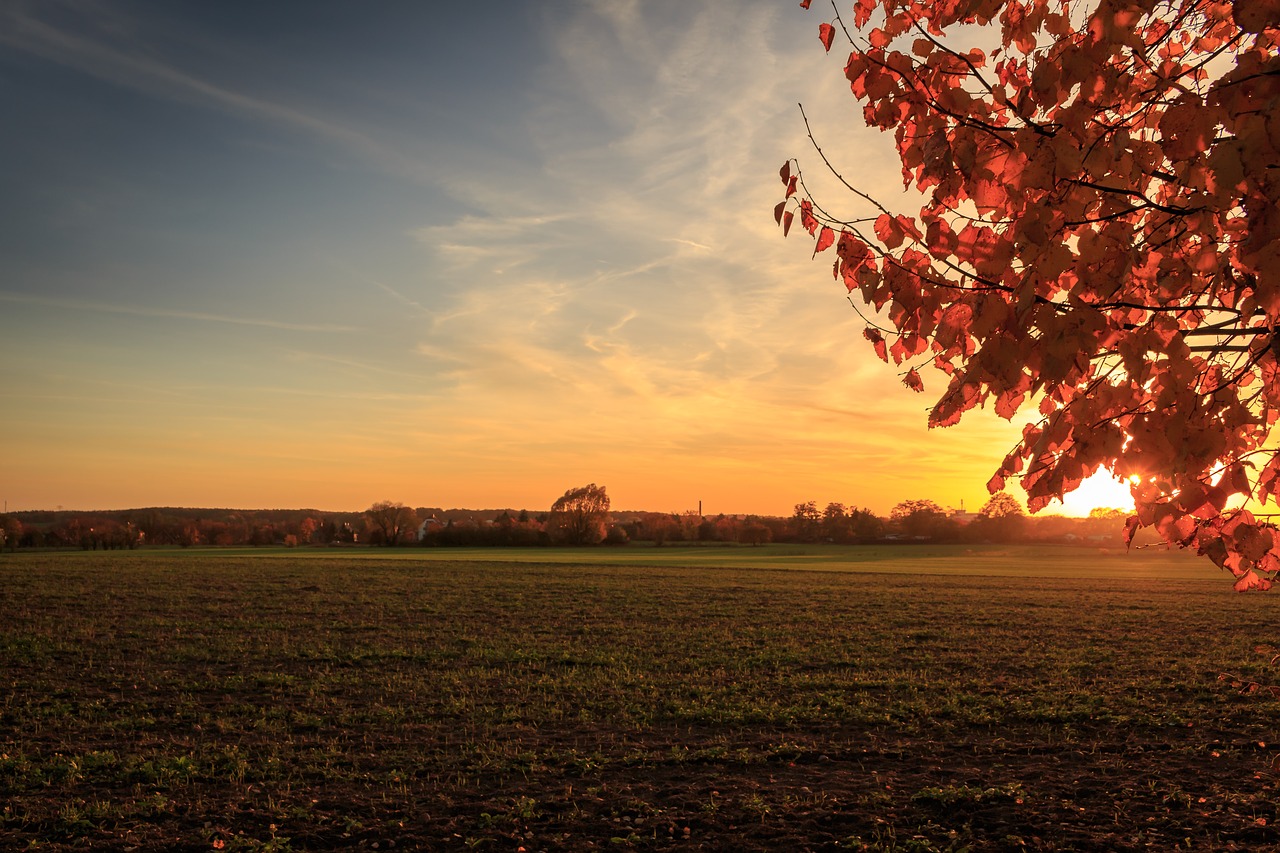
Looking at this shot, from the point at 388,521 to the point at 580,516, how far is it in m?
25.7

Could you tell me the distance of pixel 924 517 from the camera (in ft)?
378

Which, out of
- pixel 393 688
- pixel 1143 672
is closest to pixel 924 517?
pixel 1143 672

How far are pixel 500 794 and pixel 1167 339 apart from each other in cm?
862

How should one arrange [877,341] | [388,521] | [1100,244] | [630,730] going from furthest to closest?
1. [388,521]
2. [630,730]
3. [877,341]
4. [1100,244]

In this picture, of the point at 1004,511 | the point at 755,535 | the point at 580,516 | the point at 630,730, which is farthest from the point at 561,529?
the point at 630,730

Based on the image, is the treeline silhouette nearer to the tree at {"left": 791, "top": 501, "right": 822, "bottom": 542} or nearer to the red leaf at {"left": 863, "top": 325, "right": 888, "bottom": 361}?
the tree at {"left": 791, "top": 501, "right": 822, "bottom": 542}

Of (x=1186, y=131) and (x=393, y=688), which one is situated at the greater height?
(x=1186, y=131)

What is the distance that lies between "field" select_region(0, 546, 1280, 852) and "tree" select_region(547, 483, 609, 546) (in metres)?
75.7

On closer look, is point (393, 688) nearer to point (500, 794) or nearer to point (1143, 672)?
point (500, 794)

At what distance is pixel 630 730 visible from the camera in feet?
42.3

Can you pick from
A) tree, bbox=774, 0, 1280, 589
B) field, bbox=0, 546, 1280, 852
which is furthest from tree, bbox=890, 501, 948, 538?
tree, bbox=774, 0, 1280, 589

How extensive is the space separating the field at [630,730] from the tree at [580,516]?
248ft

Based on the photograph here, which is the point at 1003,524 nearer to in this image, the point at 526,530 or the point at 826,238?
the point at 526,530

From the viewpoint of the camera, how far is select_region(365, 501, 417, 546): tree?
348 ft
